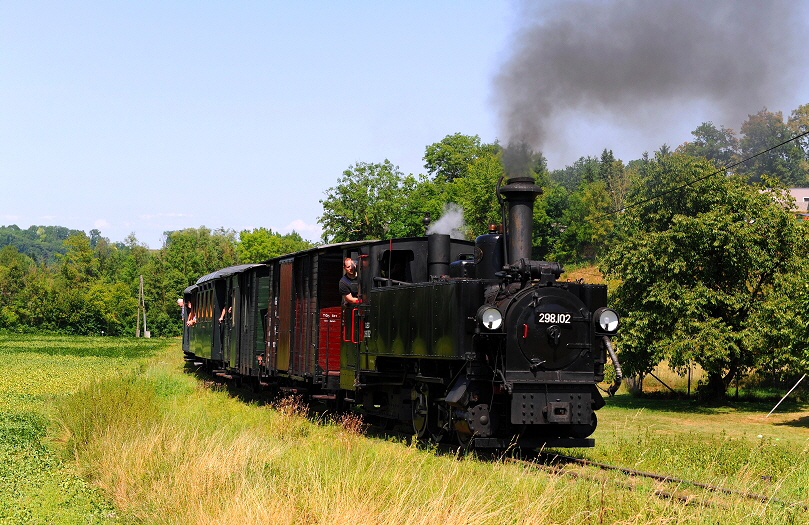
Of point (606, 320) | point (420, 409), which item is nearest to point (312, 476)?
point (420, 409)

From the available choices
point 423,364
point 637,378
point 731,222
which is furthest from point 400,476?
point 637,378

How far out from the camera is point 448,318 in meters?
10.4

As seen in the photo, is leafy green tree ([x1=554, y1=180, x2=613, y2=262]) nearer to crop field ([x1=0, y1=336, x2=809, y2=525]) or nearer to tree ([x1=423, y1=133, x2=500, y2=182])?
tree ([x1=423, y1=133, x2=500, y2=182])

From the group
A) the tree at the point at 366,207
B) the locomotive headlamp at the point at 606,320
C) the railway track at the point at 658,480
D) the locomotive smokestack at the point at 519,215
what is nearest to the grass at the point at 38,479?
the railway track at the point at 658,480

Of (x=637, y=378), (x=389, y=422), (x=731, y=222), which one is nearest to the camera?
(x=389, y=422)

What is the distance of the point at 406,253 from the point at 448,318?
9.56 ft

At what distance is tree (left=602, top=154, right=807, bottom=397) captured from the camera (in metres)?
20.5

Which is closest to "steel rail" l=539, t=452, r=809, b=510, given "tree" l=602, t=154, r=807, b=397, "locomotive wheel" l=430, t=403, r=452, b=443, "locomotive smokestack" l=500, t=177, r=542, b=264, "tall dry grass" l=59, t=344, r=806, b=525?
"tall dry grass" l=59, t=344, r=806, b=525

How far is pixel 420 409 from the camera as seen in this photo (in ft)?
38.7

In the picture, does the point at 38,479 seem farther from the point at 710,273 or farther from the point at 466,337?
the point at 710,273

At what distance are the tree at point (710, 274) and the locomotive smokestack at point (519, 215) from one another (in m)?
11.4

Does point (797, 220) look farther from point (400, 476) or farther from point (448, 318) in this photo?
point (400, 476)

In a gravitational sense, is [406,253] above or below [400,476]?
above

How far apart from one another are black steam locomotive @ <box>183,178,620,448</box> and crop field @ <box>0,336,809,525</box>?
0.63 meters
